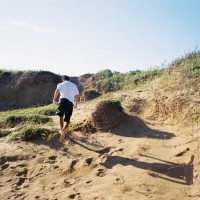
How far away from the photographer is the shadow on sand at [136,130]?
7.31 meters

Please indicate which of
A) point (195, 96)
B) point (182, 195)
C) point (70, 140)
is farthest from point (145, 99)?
point (182, 195)

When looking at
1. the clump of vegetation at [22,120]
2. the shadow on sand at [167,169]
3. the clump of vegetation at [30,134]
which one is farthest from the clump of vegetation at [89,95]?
the shadow on sand at [167,169]

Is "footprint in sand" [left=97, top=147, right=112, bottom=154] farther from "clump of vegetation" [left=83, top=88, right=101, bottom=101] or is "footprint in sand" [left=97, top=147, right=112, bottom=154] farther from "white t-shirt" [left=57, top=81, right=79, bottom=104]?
"clump of vegetation" [left=83, top=88, right=101, bottom=101]

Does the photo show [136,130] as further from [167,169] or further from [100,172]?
[167,169]

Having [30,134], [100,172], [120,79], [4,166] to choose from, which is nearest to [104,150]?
[100,172]

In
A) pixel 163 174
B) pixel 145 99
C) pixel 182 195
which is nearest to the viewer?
pixel 182 195

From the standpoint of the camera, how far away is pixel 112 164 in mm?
6625

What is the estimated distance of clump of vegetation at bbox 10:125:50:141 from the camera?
8680mm

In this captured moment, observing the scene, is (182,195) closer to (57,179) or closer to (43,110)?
(57,179)

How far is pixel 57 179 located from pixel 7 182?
39.5 inches

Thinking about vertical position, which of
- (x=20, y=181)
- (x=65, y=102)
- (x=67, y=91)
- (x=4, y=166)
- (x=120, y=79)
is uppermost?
(x=120, y=79)

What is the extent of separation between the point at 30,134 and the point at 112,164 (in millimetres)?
2827

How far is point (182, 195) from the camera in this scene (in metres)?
5.13

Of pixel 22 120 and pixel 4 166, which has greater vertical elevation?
pixel 22 120
